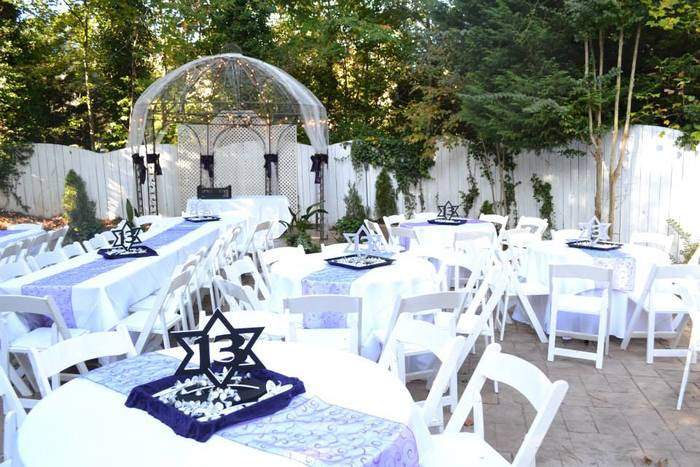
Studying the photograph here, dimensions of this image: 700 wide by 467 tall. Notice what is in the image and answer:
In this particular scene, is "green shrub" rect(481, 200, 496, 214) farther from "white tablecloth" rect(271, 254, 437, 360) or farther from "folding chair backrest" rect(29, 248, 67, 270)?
"folding chair backrest" rect(29, 248, 67, 270)

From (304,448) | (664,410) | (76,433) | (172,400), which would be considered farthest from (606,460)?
(76,433)

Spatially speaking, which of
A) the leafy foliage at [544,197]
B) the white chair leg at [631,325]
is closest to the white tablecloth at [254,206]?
the leafy foliage at [544,197]

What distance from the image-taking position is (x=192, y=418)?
204cm

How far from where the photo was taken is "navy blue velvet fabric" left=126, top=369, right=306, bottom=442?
1.98 meters

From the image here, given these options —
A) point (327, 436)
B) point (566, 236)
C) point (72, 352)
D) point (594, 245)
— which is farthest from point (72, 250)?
point (566, 236)

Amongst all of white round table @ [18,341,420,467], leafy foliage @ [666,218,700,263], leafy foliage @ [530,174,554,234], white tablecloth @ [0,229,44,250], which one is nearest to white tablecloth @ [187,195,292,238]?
white tablecloth @ [0,229,44,250]

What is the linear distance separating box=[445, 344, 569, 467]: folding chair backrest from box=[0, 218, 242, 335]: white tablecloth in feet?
9.93

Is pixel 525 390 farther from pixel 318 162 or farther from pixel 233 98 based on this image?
pixel 233 98

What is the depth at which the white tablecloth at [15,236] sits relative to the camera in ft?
24.5

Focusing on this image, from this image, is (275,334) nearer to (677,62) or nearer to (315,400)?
(315,400)

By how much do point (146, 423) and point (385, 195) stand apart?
430 inches

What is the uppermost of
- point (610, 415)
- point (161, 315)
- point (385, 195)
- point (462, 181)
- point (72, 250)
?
point (462, 181)

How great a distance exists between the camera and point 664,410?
4.17 metres

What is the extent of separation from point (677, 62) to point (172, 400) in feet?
29.7
